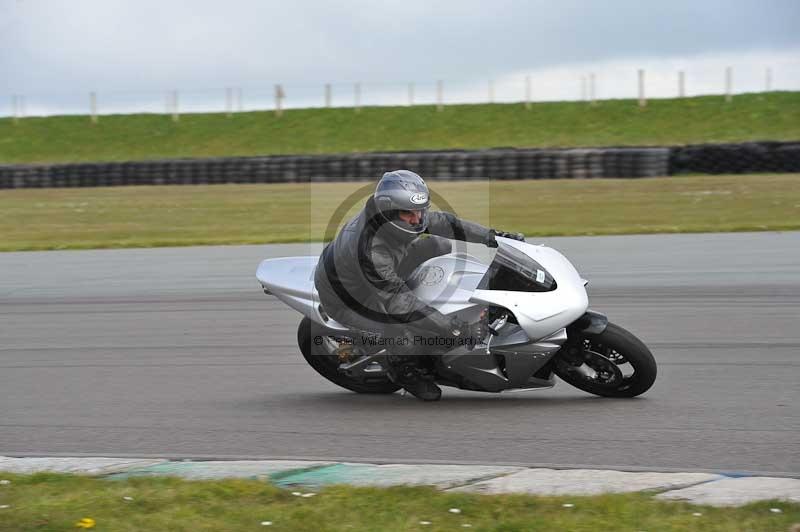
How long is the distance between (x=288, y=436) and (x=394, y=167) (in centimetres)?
1903

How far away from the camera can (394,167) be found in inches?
976

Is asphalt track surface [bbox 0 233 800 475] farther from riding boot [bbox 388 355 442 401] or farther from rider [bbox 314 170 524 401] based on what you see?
rider [bbox 314 170 524 401]

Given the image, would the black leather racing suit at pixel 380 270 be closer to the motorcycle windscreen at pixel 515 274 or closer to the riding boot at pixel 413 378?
the motorcycle windscreen at pixel 515 274

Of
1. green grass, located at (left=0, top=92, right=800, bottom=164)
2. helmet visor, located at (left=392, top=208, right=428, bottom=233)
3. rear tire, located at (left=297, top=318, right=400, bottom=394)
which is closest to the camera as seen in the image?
helmet visor, located at (left=392, top=208, right=428, bottom=233)

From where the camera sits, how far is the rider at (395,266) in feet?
20.0

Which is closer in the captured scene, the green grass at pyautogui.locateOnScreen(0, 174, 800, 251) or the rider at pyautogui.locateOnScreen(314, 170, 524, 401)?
the rider at pyautogui.locateOnScreen(314, 170, 524, 401)

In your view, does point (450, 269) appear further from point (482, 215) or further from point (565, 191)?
point (565, 191)

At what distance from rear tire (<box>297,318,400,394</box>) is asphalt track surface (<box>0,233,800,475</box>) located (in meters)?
0.10

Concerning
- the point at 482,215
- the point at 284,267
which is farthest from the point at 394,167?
the point at 284,267

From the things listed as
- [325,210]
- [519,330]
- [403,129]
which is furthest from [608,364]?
[403,129]

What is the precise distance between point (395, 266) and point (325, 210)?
16255 mm

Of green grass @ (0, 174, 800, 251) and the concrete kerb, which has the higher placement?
green grass @ (0, 174, 800, 251)

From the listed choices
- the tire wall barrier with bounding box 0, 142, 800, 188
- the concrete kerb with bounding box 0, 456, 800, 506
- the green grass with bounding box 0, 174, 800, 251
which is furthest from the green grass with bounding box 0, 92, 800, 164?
the concrete kerb with bounding box 0, 456, 800, 506

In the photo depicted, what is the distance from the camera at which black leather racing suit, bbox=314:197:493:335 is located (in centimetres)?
620
